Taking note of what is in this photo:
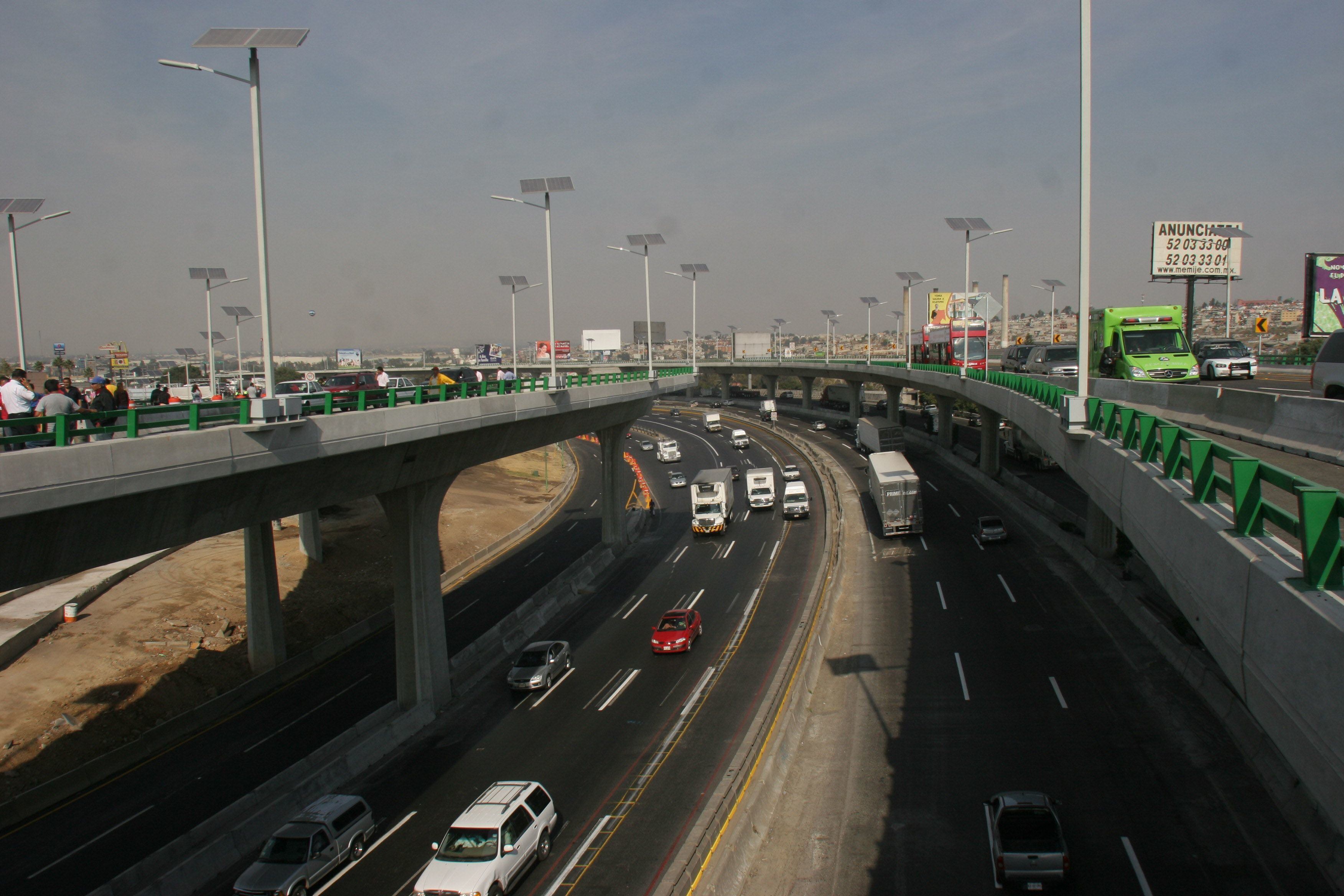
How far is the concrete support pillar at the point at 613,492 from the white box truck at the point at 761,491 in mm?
10320

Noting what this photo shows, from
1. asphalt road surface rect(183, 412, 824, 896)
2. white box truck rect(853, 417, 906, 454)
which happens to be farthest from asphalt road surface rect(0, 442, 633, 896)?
white box truck rect(853, 417, 906, 454)

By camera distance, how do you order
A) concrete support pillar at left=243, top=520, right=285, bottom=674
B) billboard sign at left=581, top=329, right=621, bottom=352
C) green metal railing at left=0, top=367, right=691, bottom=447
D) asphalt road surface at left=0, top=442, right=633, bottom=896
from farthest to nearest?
billboard sign at left=581, top=329, right=621, bottom=352, concrete support pillar at left=243, top=520, right=285, bottom=674, asphalt road surface at left=0, top=442, right=633, bottom=896, green metal railing at left=0, top=367, right=691, bottom=447

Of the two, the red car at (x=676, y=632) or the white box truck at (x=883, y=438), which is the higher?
the white box truck at (x=883, y=438)

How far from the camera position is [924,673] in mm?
27062

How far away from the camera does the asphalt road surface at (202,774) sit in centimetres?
2127

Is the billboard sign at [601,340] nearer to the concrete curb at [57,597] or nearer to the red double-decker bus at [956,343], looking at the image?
the red double-decker bus at [956,343]

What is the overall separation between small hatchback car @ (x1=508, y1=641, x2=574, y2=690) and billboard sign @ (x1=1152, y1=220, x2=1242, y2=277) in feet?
178

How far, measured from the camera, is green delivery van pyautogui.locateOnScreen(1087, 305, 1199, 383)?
86.7 feet

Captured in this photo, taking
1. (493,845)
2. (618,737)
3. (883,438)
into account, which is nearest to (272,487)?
(493,845)

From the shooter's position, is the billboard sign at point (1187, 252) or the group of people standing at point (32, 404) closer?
the group of people standing at point (32, 404)

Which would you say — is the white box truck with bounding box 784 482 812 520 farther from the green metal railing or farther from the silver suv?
the silver suv

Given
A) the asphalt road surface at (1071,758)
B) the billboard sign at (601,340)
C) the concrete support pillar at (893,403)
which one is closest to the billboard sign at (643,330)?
the billboard sign at (601,340)

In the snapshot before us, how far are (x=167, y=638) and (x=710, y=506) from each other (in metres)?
29.4

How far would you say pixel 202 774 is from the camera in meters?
26.1
